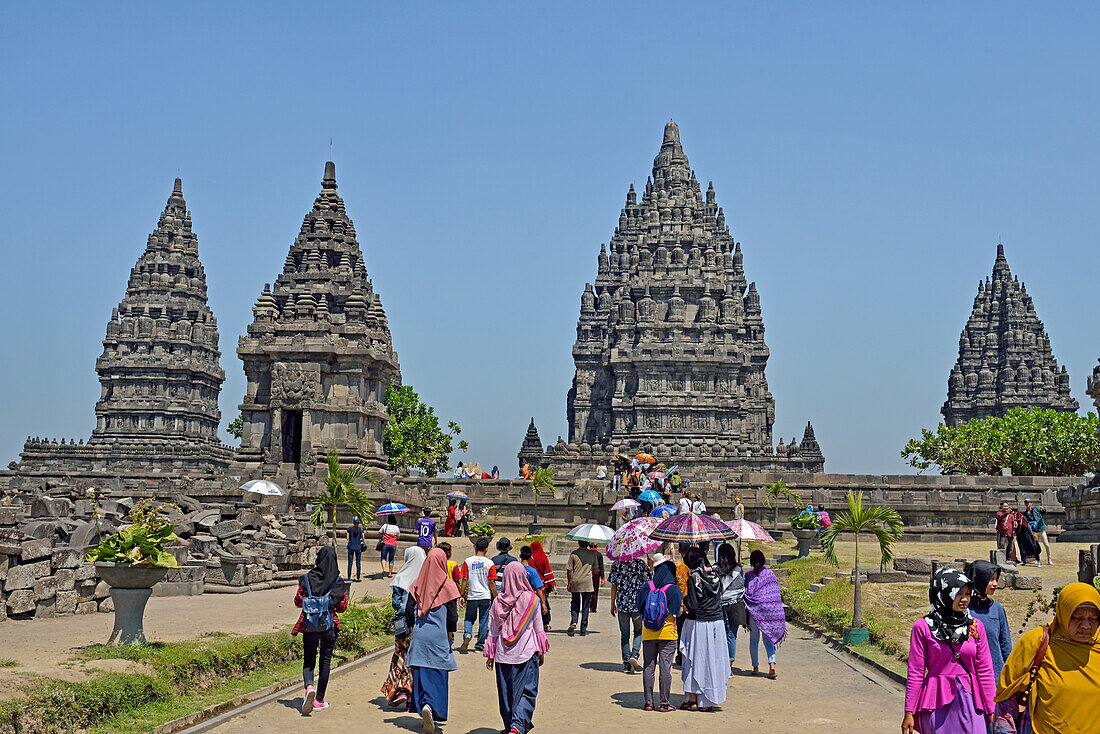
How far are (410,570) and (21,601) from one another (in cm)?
729

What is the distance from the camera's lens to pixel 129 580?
1231 centimetres

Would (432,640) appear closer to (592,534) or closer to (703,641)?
(703,641)

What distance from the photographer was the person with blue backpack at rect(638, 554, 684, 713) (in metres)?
10.9

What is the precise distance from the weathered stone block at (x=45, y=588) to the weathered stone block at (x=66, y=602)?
143mm

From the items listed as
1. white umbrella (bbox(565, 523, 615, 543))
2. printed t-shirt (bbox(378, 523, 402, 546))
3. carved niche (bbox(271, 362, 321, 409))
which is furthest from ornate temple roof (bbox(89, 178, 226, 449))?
white umbrella (bbox(565, 523, 615, 543))

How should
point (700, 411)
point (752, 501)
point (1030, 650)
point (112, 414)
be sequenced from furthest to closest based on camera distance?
point (112, 414) → point (700, 411) → point (752, 501) → point (1030, 650)

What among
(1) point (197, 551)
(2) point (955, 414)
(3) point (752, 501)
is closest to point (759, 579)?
(1) point (197, 551)

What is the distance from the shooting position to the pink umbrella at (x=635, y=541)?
12750mm

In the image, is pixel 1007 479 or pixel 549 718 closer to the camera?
pixel 549 718

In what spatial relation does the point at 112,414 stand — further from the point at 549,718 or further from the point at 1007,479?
the point at 549,718

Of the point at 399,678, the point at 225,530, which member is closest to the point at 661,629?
the point at 399,678

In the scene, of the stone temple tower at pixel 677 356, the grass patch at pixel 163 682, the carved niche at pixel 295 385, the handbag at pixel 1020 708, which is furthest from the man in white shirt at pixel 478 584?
the stone temple tower at pixel 677 356

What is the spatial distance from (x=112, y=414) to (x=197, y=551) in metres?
59.6

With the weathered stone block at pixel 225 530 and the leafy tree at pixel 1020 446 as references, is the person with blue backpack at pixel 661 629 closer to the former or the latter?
the weathered stone block at pixel 225 530
